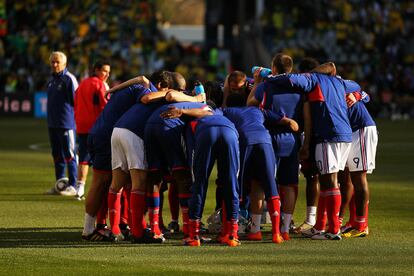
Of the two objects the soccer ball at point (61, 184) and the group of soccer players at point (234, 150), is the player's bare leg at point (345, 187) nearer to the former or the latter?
the group of soccer players at point (234, 150)

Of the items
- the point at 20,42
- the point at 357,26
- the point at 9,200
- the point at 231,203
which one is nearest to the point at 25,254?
the point at 231,203

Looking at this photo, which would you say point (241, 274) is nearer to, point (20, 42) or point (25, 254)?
point (25, 254)

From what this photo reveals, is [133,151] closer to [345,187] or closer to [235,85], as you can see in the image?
[235,85]

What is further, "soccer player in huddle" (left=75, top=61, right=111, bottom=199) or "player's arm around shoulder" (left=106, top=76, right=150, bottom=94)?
"soccer player in huddle" (left=75, top=61, right=111, bottom=199)

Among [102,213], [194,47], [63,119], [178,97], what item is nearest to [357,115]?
[178,97]

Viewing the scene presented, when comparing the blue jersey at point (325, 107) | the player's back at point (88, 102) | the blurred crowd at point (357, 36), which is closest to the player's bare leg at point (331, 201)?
the blue jersey at point (325, 107)

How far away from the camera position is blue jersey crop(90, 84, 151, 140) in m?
13.8

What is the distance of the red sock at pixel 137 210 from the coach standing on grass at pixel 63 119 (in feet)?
19.6

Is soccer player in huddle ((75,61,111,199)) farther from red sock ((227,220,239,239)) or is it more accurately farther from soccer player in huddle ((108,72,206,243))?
red sock ((227,220,239,239))

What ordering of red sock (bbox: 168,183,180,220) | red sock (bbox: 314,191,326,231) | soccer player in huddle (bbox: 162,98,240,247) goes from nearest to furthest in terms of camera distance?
soccer player in huddle (bbox: 162,98,240,247)
red sock (bbox: 314,191,326,231)
red sock (bbox: 168,183,180,220)

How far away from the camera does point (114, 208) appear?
13672 mm

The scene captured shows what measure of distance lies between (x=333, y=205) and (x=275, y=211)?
770mm

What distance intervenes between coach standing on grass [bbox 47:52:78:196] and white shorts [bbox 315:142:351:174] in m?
6.44

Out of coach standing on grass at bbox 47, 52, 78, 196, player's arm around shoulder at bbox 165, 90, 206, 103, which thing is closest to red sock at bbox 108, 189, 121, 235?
player's arm around shoulder at bbox 165, 90, 206, 103
